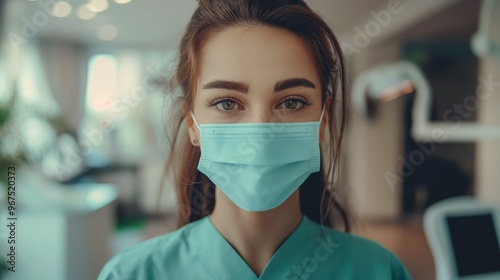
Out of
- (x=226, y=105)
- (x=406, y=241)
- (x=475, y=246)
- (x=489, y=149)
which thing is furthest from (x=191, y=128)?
(x=489, y=149)

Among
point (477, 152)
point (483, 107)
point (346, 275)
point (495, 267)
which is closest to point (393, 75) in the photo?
point (483, 107)

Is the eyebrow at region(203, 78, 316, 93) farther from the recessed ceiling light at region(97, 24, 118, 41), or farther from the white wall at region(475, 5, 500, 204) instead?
the white wall at region(475, 5, 500, 204)

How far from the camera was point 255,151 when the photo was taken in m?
0.64

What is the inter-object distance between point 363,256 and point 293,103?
313 millimetres

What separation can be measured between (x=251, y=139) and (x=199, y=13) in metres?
0.22

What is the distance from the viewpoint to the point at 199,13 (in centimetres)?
67

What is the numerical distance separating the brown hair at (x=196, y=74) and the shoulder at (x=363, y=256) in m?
0.05

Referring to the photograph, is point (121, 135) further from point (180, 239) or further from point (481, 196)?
point (481, 196)

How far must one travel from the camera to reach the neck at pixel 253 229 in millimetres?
707

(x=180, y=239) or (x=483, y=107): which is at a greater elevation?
(x=483, y=107)

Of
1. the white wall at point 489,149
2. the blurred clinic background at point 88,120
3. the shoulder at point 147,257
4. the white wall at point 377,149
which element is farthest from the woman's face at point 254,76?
the white wall at point 489,149

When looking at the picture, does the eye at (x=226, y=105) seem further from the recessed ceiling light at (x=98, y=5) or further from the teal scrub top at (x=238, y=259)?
the recessed ceiling light at (x=98, y=5)

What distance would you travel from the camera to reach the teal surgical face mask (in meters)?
0.63

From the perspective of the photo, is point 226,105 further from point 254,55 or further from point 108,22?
point 108,22
